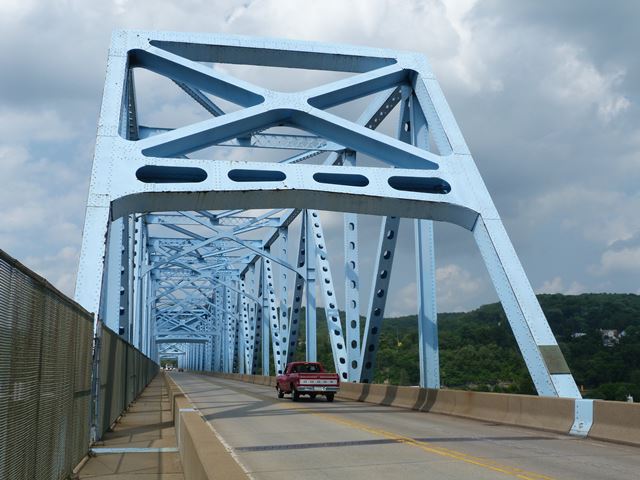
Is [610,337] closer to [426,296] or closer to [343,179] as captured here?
[426,296]

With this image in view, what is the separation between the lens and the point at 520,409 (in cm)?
1518

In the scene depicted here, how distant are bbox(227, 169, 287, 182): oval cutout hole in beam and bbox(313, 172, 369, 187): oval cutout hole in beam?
0.93 meters

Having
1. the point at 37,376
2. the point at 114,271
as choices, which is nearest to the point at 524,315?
the point at 37,376

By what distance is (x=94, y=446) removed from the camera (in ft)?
40.0

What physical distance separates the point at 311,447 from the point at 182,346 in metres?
170

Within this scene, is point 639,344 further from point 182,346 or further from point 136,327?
point 182,346

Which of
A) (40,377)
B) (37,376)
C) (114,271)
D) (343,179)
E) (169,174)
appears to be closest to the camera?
(37,376)

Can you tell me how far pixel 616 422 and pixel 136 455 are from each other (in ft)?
25.5

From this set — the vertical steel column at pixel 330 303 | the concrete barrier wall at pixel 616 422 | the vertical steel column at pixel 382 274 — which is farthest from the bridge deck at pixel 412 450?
the vertical steel column at pixel 330 303

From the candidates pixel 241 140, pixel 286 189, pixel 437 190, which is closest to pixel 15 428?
pixel 286 189

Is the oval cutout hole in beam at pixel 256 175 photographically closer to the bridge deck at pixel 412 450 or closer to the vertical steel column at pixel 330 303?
the bridge deck at pixel 412 450

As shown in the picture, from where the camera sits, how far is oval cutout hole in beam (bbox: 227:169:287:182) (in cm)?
1745

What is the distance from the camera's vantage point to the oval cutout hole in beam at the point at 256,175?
57.3 feet

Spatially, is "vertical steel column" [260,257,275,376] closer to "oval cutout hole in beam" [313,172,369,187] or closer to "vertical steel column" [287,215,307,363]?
"vertical steel column" [287,215,307,363]
